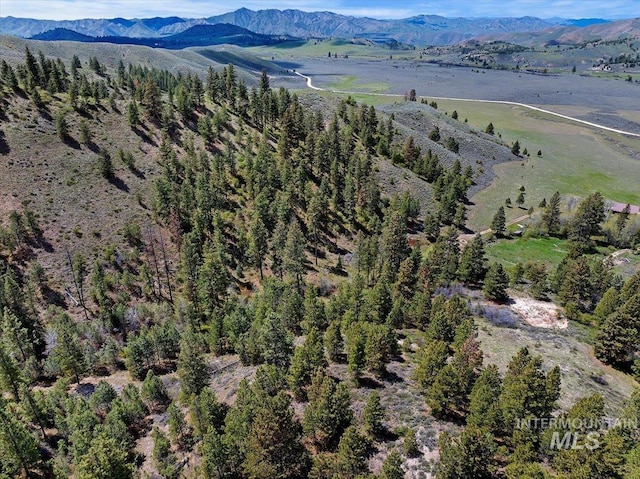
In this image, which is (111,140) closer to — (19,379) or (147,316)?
(147,316)

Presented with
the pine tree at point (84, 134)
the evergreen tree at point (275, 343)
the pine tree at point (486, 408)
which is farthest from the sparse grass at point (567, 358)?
the pine tree at point (84, 134)

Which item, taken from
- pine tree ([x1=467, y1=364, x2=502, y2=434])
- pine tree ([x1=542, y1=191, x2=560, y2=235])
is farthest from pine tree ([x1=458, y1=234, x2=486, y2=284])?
pine tree ([x1=467, y1=364, x2=502, y2=434])

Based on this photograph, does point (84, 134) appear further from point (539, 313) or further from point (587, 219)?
point (587, 219)

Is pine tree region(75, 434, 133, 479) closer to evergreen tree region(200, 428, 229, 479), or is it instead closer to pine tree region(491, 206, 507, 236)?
evergreen tree region(200, 428, 229, 479)

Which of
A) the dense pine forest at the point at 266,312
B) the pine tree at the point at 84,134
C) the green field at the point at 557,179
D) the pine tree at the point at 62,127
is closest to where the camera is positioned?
the dense pine forest at the point at 266,312

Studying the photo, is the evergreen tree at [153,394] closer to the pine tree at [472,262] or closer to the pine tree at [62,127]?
the pine tree at [472,262]

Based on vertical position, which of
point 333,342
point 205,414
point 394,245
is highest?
point 333,342

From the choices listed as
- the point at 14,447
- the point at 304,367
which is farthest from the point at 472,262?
the point at 14,447
